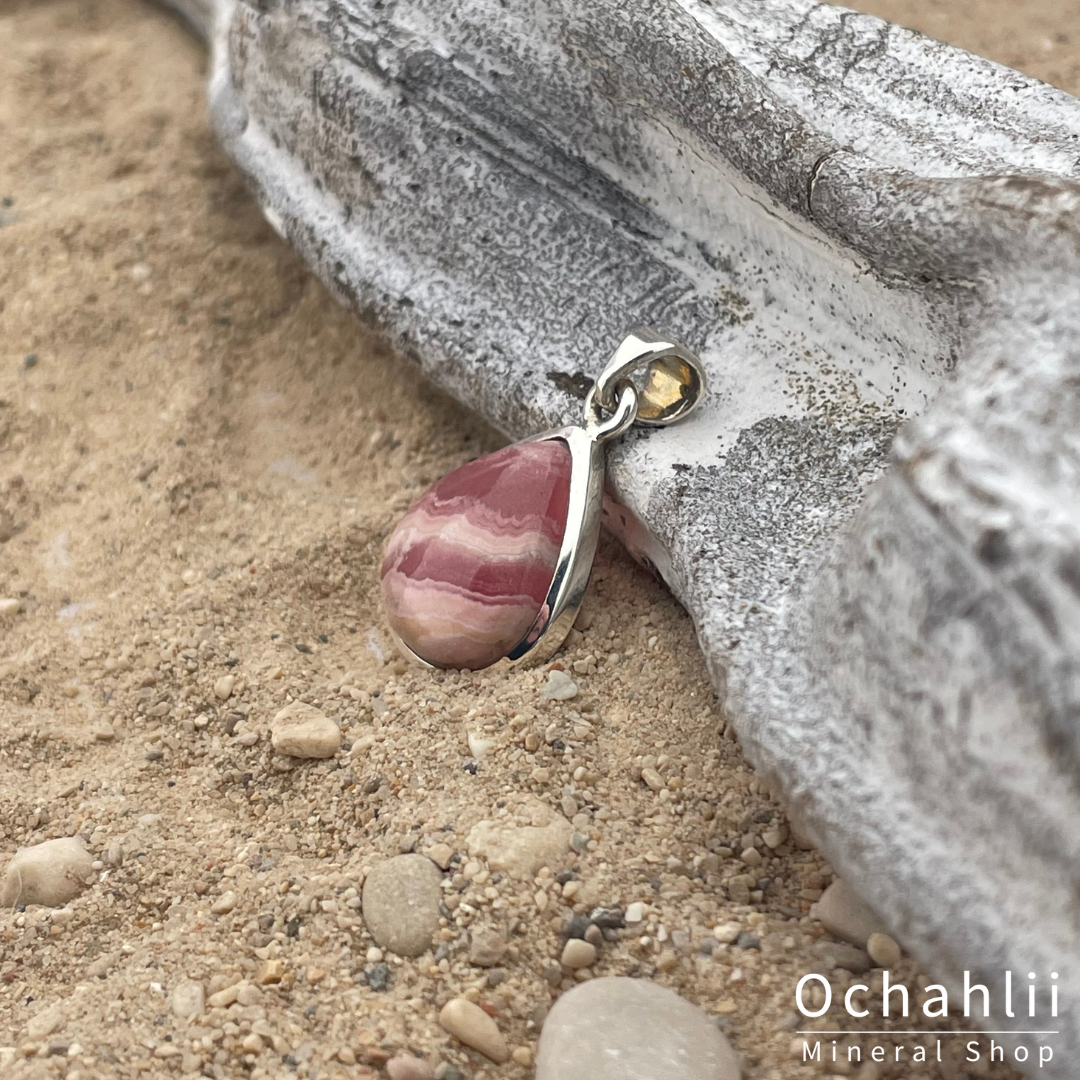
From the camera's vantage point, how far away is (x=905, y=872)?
1.08m

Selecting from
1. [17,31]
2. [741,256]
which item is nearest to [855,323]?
[741,256]

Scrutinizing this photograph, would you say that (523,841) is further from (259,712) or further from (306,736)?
(259,712)

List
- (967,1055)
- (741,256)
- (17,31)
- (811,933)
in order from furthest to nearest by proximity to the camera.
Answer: (17,31)
(741,256)
(811,933)
(967,1055)

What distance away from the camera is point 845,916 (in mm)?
1235

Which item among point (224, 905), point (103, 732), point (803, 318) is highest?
point (803, 318)

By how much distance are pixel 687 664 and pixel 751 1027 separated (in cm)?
52

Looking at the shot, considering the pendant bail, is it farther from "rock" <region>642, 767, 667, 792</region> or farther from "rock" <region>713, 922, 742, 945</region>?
"rock" <region>713, 922, 742, 945</region>

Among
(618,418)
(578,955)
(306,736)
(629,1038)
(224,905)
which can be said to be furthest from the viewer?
(618,418)

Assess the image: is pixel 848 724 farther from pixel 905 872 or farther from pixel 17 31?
pixel 17 31

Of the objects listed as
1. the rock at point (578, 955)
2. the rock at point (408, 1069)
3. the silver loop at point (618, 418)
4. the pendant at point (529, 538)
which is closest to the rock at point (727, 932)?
the rock at point (578, 955)

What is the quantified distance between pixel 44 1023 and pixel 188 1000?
16 centimetres

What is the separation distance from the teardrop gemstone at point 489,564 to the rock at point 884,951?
628 millimetres

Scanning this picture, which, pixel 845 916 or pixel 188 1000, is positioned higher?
pixel 845 916

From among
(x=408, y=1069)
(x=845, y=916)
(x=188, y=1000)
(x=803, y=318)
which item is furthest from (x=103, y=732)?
(x=803, y=318)
